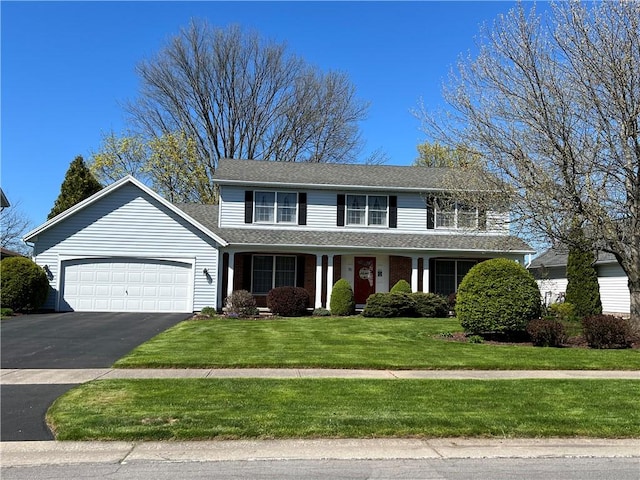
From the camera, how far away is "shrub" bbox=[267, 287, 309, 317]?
21.7 m

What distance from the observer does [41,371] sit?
10281 mm

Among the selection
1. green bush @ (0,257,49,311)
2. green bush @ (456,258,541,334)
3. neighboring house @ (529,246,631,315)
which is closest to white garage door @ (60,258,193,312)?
green bush @ (0,257,49,311)

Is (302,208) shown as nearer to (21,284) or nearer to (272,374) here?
(21,284)

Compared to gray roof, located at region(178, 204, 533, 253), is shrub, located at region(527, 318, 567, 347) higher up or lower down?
lower down

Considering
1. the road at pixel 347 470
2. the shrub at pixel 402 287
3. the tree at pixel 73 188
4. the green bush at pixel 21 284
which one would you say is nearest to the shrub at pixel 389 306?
the shrub at pixel 402 287

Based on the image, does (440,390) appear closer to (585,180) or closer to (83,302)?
(585,180)

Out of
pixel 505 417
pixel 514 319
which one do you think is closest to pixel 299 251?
pixel 514 319

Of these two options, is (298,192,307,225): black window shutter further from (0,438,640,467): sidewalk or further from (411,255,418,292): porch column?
(0,438,640,467): sidewalk

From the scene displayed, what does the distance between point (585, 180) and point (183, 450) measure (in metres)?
12.5

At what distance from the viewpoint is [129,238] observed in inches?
869

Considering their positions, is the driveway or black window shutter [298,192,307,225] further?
black window shutter [298,192,307,225]

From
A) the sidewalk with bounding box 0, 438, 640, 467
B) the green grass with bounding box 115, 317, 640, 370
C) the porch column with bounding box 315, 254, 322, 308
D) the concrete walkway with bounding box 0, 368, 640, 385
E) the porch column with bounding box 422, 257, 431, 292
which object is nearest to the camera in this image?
the sidewalk with bounding box 0, 438, 640, 467

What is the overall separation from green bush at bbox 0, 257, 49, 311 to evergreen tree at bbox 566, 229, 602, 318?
2007cm

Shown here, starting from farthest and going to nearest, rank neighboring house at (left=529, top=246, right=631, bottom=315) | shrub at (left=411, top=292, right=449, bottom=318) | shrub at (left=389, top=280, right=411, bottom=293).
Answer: neighboring house at (left=529, top=246, right=631, bottom=315)
shrub at (left=389, top=280, right=411, bottom=293)
shrub at (left=411, top=292, right=449, bottom=318)
